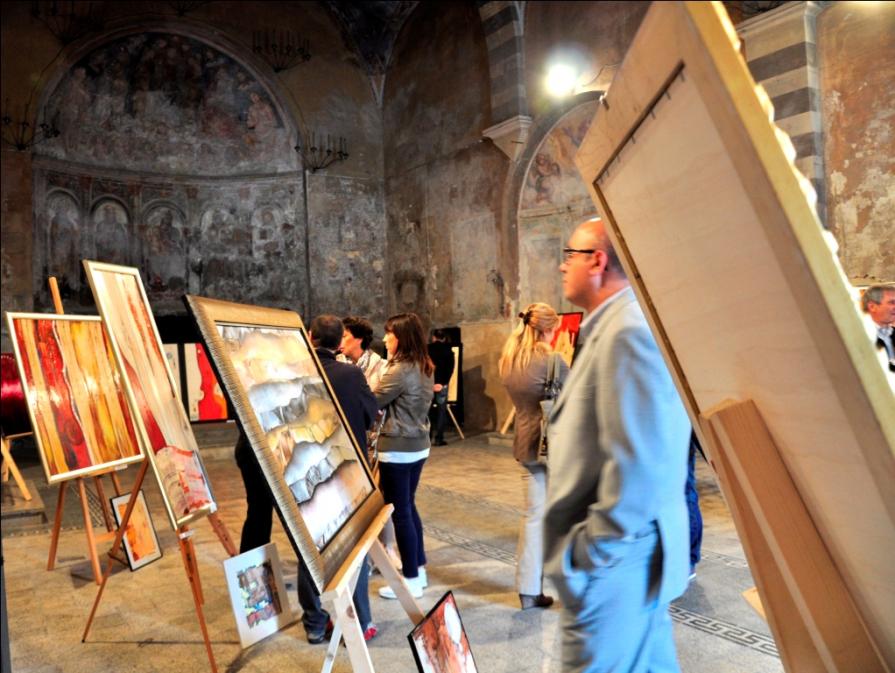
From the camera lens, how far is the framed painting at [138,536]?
15.6ft

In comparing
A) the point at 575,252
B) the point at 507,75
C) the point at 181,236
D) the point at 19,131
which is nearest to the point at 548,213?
the point at 507,75

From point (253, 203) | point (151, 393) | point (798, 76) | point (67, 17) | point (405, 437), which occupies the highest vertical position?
point (67, 17)

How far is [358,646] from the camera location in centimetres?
199

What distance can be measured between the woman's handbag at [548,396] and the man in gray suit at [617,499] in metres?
1.98

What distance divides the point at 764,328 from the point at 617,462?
77 centimetres

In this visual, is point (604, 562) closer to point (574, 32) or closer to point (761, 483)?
point (761, 483)

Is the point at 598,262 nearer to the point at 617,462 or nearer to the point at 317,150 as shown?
the point at 617,462

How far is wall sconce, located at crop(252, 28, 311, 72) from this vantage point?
1505 cm

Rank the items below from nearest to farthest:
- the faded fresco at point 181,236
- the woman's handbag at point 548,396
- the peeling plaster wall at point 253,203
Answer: the woman's handbag at point 548,396 → the faded fresco at point 181,236 → the peeling plaster wall at point 253,203

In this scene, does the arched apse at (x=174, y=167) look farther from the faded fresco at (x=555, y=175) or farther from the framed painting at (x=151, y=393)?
the framed painting at (x=151, y=393)

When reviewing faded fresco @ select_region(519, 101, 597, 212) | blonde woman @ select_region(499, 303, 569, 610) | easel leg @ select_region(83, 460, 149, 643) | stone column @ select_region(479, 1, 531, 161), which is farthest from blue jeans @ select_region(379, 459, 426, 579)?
stone column @ select_region(479, 1, 531, 161)

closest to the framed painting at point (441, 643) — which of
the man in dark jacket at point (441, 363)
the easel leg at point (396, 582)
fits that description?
the easel leg at point (396, 582)

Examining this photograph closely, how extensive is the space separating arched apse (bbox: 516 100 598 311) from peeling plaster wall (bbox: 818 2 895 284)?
4.71 metres

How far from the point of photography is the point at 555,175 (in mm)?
12297
